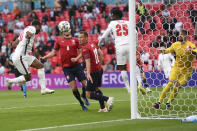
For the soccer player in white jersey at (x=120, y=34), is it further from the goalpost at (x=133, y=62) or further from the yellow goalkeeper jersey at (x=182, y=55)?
the goalpost at (x=133, y=62)

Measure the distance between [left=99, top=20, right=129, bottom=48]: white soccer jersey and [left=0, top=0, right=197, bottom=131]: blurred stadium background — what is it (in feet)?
2.67

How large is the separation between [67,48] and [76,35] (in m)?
14.9

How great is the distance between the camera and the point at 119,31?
1209 cm

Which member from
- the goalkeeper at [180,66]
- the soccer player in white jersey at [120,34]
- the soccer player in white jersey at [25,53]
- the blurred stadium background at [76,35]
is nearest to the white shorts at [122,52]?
the soccer player in white jersey at [120,34]

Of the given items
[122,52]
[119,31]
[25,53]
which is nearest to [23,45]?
[25,53]

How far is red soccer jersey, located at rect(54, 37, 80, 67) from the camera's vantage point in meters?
10.9

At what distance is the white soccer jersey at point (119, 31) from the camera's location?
1195cm

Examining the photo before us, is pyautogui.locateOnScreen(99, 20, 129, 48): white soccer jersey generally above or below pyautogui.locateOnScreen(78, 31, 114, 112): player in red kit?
above

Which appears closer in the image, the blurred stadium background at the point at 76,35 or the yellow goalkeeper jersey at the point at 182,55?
the blurred stadium background at the point at 76,35

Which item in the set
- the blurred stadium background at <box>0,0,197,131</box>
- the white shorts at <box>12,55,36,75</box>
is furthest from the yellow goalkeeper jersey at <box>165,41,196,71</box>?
the white shorts at <box>12,55,36,75</box>

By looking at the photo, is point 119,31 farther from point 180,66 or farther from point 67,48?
point 180,66

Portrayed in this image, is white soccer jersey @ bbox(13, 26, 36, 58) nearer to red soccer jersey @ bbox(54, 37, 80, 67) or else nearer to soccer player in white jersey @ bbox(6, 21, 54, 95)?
soccer player in white jersey @ bbox(6, 21, 54, 95)

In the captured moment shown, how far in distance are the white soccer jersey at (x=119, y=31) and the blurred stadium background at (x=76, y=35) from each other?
81 centimetres

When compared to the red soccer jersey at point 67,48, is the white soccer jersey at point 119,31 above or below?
above
